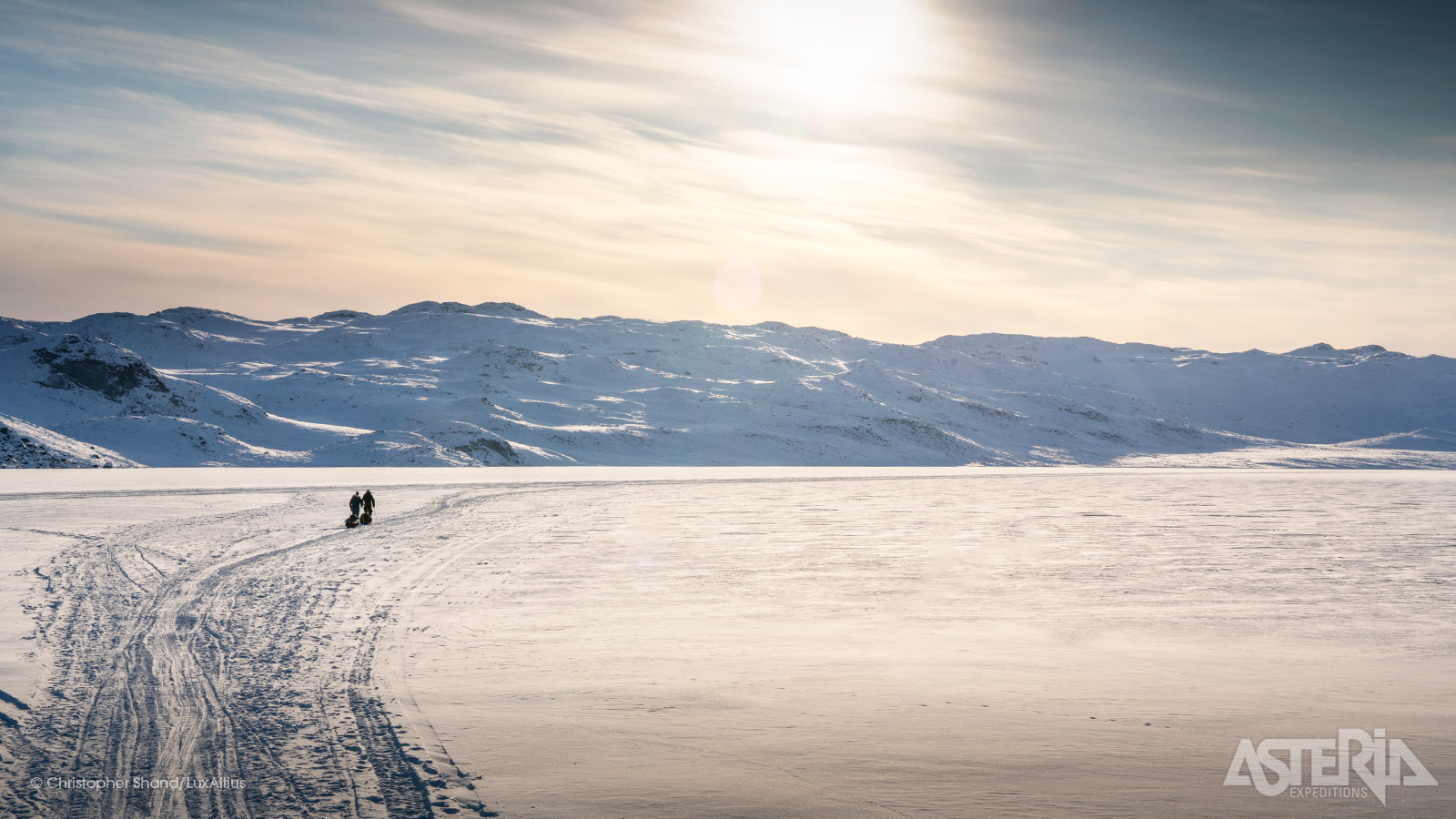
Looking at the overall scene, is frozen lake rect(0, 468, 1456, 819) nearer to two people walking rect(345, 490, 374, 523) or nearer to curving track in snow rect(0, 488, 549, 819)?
curving track in snow rect(0, 488, 549, 819)

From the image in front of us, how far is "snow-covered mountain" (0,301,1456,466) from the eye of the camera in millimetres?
85750

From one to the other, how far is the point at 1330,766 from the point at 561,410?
122636 millimetres

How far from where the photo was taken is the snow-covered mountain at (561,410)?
85750 mm

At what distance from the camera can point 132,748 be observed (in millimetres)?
7516

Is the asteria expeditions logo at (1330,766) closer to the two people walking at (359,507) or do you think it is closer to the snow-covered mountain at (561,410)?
the two people walking at (359,507)

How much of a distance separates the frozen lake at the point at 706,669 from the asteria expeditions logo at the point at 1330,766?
0.14 m

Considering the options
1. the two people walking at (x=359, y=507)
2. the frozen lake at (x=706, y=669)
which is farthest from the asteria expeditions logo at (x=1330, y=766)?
the two people walking at (x=359, y=507)

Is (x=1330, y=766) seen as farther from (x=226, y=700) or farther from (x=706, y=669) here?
Answer: (x=226, y=700)

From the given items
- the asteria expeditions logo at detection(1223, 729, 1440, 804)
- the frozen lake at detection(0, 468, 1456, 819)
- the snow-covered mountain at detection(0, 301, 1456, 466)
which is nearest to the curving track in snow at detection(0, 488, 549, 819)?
the frozen lake at detection(0, 468, 1456, 819)

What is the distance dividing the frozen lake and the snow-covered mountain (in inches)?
2341

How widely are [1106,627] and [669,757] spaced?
7666mm

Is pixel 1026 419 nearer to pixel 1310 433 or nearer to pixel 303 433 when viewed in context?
pixel 1310 433

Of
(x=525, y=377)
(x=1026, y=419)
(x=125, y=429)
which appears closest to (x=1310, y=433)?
(x=1026, y=419)

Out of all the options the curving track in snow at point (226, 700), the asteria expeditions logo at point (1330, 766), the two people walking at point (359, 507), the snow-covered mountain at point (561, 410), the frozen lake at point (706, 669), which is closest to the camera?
the curving track in snow at point (226, 700)
